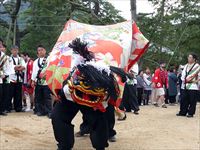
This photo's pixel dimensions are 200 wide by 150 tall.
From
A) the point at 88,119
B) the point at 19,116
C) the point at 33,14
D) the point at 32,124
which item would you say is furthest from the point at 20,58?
the point at 33,14

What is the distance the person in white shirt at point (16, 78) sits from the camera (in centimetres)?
1120

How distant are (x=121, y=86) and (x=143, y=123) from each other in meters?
4.46

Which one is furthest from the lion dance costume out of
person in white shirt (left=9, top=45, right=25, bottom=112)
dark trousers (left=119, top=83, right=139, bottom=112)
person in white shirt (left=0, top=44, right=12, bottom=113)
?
dark trousers (left=119, top=83, right=139, bottom=112)

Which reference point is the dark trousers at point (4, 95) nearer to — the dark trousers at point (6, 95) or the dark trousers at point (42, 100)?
the dark trousers at point (6, 95)

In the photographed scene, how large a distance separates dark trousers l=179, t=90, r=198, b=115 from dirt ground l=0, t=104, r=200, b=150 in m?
1.05

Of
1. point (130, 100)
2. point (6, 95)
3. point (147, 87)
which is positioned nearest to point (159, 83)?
point (147, 87)

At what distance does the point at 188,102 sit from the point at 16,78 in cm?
468

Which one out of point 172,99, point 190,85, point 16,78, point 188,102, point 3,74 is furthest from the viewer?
point 172,99

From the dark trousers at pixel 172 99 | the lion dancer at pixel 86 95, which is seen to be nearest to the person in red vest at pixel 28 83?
the lion dancer at pixel 86 95

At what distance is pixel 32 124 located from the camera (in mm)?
9242

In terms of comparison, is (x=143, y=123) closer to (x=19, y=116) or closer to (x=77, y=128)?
(x=77, y=128)

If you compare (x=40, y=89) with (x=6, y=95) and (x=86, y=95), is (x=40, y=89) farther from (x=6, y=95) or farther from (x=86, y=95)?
(x=86, y=95)

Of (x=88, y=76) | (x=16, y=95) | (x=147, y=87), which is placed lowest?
(x=147, y=87)

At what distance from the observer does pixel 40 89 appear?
1100cm
